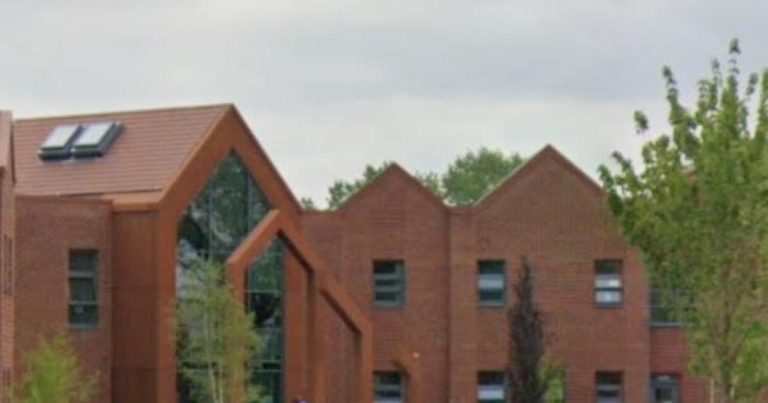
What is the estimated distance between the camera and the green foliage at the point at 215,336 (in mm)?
59594

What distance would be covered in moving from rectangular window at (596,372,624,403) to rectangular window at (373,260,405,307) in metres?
6.27

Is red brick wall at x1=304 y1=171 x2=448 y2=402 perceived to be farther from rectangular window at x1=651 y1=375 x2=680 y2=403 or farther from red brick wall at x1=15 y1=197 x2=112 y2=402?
red brick wall at x1=15 y1=197 x2=112 y2=402

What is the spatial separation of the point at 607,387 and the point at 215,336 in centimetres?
1755

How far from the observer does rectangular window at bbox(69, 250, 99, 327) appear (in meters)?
64.2

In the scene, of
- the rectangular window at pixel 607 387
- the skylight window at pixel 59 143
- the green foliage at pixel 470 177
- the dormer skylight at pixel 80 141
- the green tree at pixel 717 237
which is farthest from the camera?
the green foliage at pixel 470 177

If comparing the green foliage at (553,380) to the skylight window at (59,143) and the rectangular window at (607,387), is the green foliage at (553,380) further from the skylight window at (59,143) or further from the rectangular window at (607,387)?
the skylight window at (59,143)

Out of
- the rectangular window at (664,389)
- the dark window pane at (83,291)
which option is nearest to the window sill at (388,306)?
the rectangular window at (664,389)

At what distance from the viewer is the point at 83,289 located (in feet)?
211

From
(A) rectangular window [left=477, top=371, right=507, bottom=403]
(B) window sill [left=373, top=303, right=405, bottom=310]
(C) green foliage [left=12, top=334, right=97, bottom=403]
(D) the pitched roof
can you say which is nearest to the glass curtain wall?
(D) the pitched roof

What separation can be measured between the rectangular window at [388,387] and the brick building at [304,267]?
57 mm

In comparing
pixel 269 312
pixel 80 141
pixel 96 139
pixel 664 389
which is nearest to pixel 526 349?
pixel 269 312

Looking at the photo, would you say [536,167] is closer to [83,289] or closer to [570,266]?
[570,266]

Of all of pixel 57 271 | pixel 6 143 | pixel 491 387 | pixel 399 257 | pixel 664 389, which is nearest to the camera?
pixel 6 143

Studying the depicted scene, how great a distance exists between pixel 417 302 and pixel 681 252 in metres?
24.9
